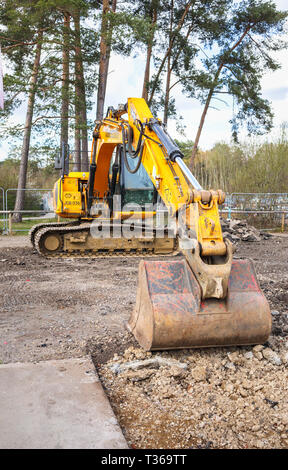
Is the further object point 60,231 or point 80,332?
point 60,231

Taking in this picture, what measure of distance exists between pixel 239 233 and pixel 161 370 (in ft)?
35.5

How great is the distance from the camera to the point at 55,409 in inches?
94.7

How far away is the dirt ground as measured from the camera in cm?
241

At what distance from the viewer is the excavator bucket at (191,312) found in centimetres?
321

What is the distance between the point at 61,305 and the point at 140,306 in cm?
173

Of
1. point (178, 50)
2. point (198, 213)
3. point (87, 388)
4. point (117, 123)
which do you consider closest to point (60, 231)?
point (117, 123)


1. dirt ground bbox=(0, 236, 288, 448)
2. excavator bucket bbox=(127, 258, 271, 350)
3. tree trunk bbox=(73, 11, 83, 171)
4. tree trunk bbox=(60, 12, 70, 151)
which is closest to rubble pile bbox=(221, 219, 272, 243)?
tree trunk bbox=(73, 11, 83, 171)

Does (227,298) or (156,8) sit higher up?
(156,8)

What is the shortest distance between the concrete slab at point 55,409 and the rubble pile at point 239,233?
10066mm

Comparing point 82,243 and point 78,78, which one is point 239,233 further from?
point 78,78

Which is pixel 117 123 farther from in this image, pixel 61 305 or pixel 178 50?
pixel 178 50

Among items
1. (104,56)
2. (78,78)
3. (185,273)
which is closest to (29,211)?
(78,78)

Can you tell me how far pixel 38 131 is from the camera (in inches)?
641

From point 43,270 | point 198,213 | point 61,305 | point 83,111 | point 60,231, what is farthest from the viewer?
point 83,111
